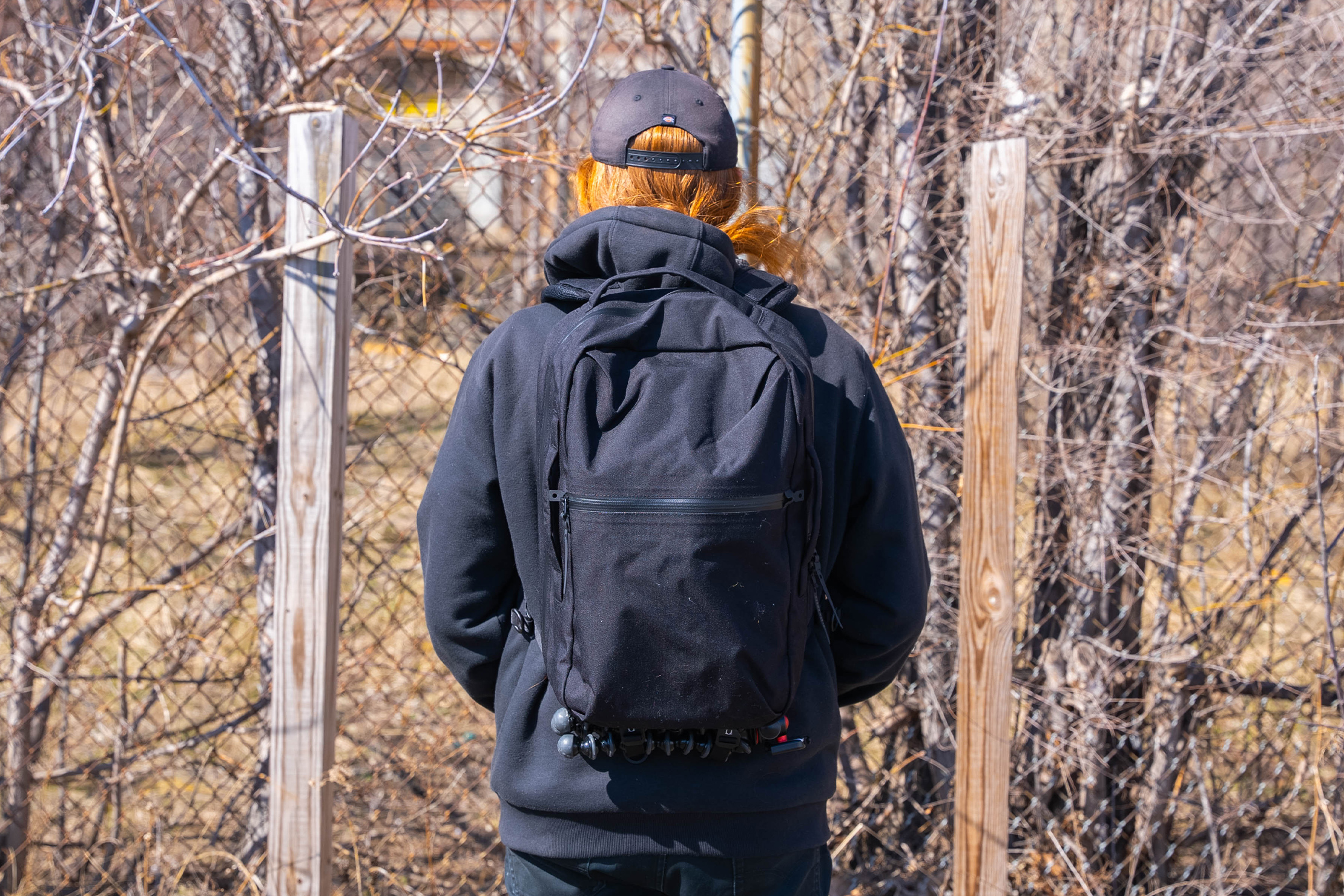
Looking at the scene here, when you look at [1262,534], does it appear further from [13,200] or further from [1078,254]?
[13,200]

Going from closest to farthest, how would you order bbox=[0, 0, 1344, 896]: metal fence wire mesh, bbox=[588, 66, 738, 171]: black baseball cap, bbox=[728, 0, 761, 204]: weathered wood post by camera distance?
bbox=[588, 66, 738, 171]: black baseball cap, bbox=[728, 0, 761, 204]: weathered wood post, bbox=[0, 0, 1344, 896]: metal fence wire mesh

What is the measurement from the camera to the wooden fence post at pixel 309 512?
6.48ft

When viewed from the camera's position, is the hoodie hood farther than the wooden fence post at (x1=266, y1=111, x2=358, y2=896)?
No

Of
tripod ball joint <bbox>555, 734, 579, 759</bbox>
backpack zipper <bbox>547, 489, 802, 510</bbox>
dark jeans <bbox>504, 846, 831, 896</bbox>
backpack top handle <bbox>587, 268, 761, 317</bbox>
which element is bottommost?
dark jeans <bbox>504, 846, 831, 896</bbox>

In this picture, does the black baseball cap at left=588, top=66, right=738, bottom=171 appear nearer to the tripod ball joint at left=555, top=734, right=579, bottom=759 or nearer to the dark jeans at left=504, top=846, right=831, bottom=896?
the tripod ball joint at left=555, top=734, right=579, bottom=759

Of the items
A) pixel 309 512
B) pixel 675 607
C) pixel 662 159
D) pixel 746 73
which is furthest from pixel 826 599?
pixel 746 73

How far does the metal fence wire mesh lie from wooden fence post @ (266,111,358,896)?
0.48 meters

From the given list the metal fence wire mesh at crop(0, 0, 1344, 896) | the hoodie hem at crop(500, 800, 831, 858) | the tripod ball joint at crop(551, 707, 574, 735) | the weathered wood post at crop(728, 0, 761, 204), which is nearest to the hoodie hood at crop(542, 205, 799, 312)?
the tripod ball joint at crop(551, 707, 574, 735)

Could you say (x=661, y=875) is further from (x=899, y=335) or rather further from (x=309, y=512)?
→ (x=899, y=335)

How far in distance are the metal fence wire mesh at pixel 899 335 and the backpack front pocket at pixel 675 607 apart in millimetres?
1433

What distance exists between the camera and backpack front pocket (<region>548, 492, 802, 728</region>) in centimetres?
117

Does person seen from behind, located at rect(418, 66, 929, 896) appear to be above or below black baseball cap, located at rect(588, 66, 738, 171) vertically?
below

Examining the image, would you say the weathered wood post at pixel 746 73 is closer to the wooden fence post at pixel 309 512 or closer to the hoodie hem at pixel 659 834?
the wooden fence post at pixel 309 512

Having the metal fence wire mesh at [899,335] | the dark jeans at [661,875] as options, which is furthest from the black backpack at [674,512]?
the metal fence wire mesh at [899,335]
